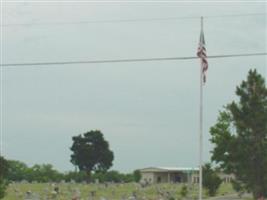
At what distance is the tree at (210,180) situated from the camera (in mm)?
44322

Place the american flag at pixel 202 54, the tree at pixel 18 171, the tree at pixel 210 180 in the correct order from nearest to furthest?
the american flag at pixel 202 54 → the tree at pixel 210 180 → the tree at pixel 18 171

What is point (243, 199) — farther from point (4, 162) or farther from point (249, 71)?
point (4, 162)

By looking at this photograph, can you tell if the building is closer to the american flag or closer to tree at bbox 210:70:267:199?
tree at bbox 210:70:267:199

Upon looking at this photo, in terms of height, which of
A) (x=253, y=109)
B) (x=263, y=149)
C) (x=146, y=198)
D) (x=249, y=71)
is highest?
(x=249, y=71)

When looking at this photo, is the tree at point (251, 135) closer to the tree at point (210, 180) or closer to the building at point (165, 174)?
the tree at point (210, 180)

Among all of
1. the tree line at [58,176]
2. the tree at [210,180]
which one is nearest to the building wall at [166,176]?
the tree line at [58,176]

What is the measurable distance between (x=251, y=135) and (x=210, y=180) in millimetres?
9388

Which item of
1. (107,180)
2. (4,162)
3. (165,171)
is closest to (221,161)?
(4,162)

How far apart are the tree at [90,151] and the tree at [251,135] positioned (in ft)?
151

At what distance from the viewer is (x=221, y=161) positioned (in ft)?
140

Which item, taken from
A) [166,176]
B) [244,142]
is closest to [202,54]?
[244,142]

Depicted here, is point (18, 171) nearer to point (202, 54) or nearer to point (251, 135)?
point (251, 135)

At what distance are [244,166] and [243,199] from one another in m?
A: 4.25

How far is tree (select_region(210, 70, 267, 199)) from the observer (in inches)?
1368
